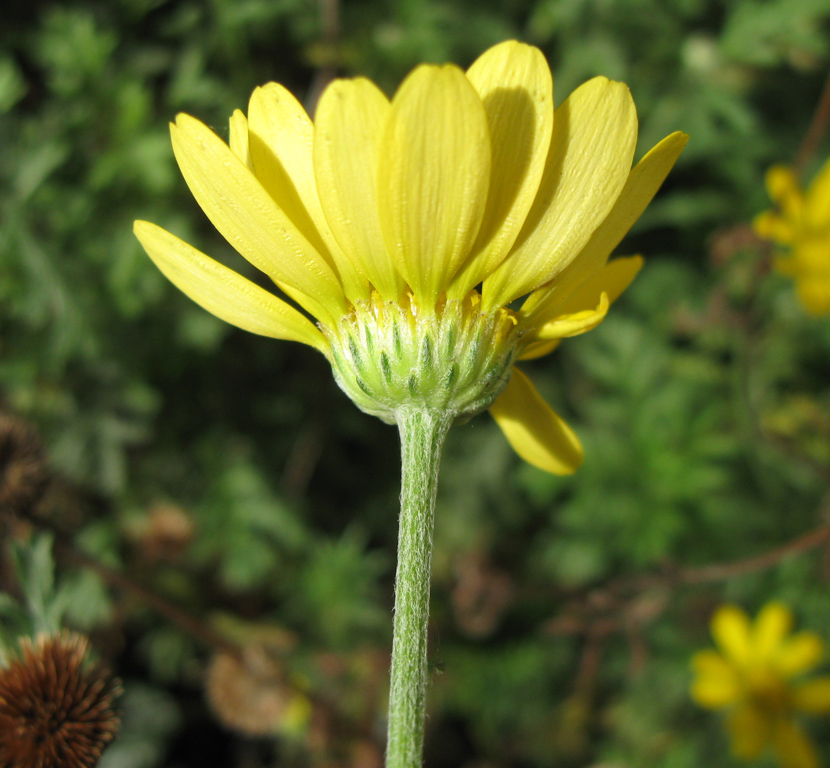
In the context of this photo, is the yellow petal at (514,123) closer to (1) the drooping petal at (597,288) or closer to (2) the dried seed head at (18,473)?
(1) the drooping petal at (597,288)

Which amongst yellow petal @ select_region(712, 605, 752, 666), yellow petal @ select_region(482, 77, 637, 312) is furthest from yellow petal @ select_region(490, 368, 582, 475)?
yellow petal @ select_region(712, 605, 752, 666)

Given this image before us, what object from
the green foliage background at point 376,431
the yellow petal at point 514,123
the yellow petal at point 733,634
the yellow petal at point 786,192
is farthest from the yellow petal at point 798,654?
the yellow petal at point 514,123

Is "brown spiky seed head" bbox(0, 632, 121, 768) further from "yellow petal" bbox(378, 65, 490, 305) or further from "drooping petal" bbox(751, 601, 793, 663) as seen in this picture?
"drooping petal" bbox(751, 601, 793, 663)

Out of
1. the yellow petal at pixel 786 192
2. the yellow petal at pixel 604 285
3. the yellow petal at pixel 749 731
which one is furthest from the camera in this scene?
the yellow petal at pixel 749 731

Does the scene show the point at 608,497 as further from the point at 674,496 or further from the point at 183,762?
the point at 183,762

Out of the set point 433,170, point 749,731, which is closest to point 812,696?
point 749,731

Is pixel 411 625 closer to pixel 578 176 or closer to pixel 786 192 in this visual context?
pixel 578 176
